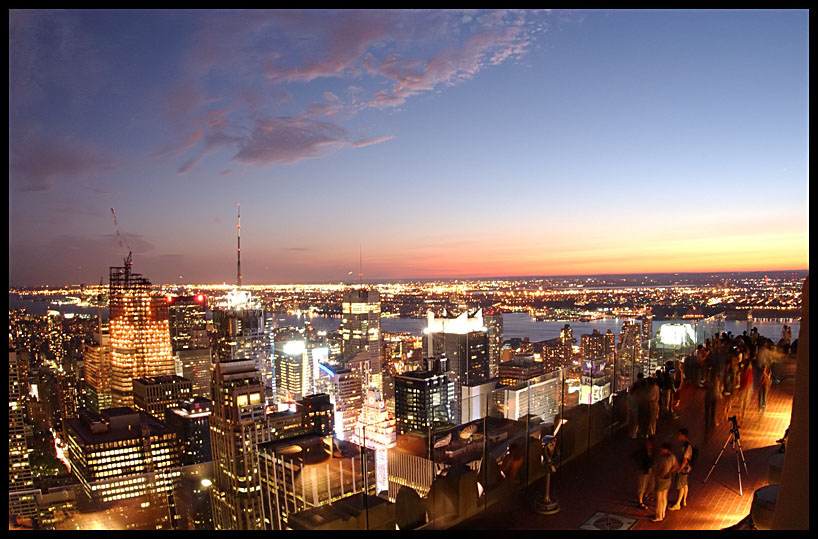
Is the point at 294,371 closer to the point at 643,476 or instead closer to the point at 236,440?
the point at 236,440

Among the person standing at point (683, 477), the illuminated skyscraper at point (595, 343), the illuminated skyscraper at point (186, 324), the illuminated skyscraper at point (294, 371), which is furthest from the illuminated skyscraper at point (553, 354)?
the illuminated skyscraper at point (186, 324)

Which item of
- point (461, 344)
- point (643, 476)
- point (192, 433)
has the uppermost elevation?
point (643, 476)

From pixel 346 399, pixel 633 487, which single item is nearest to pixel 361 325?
pixel 346 399

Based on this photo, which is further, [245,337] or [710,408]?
[245,337]

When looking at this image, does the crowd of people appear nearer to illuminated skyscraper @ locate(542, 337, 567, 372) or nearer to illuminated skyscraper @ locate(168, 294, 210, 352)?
illuminated skyscraper @ locate(542, 337, 567, 372)

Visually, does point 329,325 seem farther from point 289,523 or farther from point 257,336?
point 289,523
